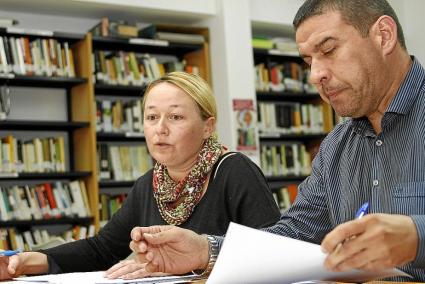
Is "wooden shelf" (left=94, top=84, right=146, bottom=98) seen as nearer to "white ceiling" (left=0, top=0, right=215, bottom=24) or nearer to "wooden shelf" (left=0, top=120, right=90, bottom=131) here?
"wooden shelf" (left=0, top=120, right=90, bottom=131)

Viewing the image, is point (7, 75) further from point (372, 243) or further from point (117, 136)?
point (372, 243)

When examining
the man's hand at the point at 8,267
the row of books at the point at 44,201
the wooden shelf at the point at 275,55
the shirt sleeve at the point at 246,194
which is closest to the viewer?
the man's hand at the point at 8,267

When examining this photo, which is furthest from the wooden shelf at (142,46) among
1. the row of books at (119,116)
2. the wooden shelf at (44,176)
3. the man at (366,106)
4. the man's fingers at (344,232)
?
the man's fingers at (344,232)

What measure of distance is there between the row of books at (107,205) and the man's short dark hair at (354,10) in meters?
4.24

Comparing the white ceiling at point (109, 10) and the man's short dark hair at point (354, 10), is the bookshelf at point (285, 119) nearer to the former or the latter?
the white ceiling at point (109, 10)

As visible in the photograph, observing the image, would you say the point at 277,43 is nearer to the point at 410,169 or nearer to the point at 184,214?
the point at 184,214

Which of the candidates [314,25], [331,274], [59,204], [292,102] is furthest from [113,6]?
[331,274]

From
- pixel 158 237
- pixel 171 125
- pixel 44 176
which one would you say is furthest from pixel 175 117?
pixel 44 176

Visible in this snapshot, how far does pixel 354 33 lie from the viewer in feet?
4.97

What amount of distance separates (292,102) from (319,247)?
19.9 feet

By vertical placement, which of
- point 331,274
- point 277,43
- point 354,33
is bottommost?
point 331,274

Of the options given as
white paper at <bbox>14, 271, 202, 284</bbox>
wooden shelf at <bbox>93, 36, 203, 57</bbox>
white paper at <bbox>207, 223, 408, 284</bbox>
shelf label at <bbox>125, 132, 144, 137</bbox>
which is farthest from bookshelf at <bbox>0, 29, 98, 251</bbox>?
white paper at <bbox>207, 223, 408, 284</bbox>

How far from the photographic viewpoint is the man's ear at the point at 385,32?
1534 mm

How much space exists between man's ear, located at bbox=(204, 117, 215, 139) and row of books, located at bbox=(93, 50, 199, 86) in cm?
336
